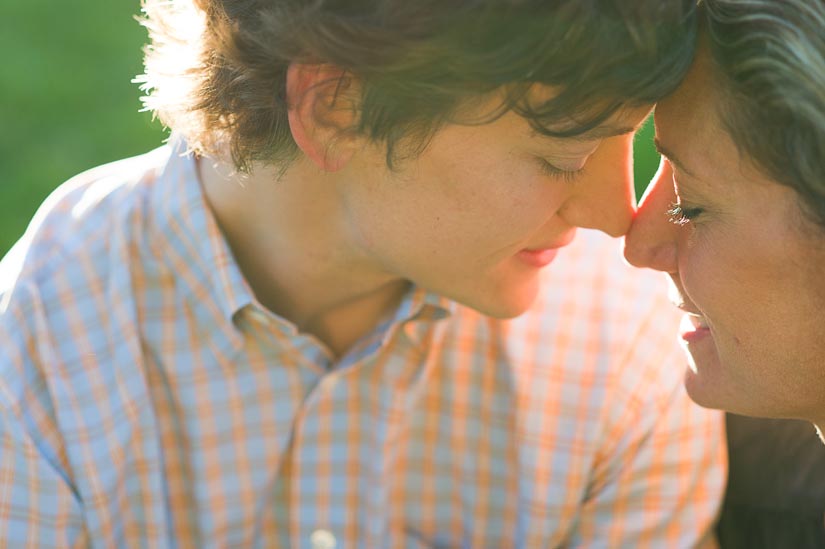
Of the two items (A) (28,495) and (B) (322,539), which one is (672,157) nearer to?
(B) (322,539)

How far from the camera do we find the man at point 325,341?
7.61ft

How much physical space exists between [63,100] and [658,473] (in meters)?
3.56

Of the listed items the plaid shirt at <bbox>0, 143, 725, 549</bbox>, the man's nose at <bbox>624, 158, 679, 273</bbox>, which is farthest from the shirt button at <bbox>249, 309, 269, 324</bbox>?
the man's nose at <bbox>624, 158, 679, 273</bbox>

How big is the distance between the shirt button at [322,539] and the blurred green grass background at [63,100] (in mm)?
2380

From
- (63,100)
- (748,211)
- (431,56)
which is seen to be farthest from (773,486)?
(63,100)

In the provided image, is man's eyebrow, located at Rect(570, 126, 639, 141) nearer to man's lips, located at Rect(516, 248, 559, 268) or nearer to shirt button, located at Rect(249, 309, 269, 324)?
man's lips, located at Rect(516, 248, 559, 268)

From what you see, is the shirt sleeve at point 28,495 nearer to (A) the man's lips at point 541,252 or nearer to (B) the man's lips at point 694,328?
(A) the man's lips at point 541,252

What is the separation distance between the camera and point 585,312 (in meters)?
Result: 2.72

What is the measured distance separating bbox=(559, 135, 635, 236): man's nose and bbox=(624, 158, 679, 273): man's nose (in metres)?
0.03

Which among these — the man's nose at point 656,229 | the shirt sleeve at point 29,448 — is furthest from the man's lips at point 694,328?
the shirt sleeve at point 29,448

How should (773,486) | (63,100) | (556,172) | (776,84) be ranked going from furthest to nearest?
(63,100) → (773,486) → (556,172) → (776,84)

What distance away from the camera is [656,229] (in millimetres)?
2277

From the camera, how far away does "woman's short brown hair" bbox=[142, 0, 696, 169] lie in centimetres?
195

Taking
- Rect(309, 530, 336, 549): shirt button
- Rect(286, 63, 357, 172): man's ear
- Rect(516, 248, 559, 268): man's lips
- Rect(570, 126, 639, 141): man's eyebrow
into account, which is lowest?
Rect(309, 530, 336, 549): shirt button
